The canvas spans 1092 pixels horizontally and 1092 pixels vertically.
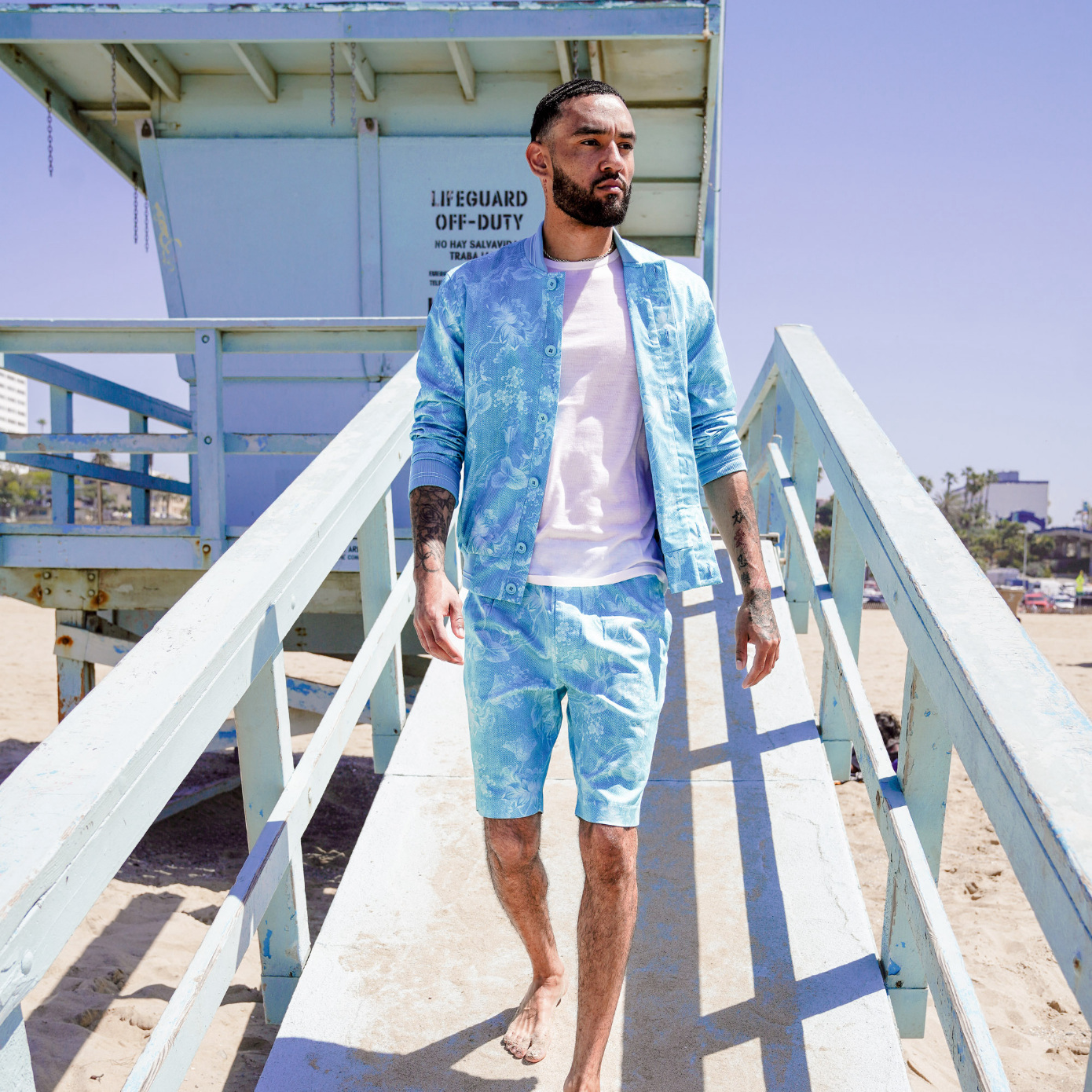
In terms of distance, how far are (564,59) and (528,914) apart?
18.0 feet

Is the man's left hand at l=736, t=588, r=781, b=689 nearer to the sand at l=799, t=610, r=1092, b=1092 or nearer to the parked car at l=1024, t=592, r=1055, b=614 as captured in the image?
the sand at l=799, t=610, r=1092, b=1092

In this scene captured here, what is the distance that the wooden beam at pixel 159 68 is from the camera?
6055mm

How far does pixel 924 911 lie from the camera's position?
1722mm

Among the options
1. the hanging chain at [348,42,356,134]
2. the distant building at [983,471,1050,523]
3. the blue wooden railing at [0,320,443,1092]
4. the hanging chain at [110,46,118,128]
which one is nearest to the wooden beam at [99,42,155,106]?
the hanging chain at [110,46,118,128]

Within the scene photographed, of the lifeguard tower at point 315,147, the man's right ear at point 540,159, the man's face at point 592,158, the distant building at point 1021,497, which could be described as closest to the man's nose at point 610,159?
the man's face at point 592,158

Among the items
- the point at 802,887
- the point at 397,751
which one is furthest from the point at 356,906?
the point at 802,887

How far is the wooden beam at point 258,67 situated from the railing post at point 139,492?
2.28 m

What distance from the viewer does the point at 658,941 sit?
2.36 metres

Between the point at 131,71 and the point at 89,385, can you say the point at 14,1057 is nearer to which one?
the point at 89,385

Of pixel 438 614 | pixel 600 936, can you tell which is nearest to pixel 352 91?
pixel 438 614

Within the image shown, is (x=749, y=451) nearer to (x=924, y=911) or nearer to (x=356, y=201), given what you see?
(x=356, y=201)

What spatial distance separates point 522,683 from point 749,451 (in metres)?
4.01

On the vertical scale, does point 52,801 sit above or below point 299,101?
below

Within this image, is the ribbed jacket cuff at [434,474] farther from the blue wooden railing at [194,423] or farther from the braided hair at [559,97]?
the blue wooden railing at [194,423]
